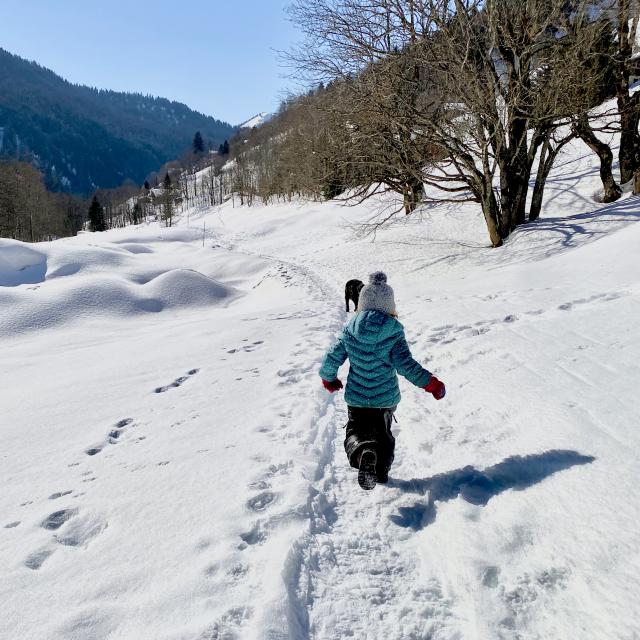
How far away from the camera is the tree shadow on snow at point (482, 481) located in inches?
112

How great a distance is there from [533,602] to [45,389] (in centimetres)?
604

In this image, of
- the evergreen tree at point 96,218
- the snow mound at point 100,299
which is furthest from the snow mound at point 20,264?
the evergreen tree at point 96,218

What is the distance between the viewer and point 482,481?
121 inches

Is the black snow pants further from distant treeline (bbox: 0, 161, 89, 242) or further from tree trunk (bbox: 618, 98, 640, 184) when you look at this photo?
distant treeline (bbox: 0, 161, 89, 242)

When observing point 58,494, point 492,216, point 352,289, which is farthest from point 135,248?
point 58,494

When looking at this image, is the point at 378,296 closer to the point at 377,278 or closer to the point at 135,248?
the point at 377,278

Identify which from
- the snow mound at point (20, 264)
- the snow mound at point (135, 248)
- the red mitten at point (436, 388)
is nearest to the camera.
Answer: the red mitten at point (436, 388)

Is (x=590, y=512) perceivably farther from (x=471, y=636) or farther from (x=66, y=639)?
(x=66, y=639)

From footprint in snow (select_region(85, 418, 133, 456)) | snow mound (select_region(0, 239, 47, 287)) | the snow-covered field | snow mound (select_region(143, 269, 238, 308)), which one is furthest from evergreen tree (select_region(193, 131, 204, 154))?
footprint in snow (select_region(85, 418, 133, 456))

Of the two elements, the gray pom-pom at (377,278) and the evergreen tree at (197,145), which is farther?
the evergreen tree at (197,145)

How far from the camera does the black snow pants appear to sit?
3180 millimetres

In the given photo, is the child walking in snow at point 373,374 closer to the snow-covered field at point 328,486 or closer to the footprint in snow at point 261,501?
the snow-covered field at point 328,486

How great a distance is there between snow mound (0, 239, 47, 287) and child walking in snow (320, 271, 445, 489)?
1371 centimetres

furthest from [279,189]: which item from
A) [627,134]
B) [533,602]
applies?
[533,602]
